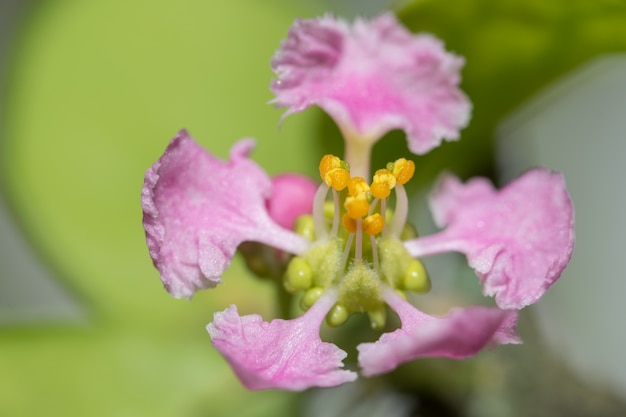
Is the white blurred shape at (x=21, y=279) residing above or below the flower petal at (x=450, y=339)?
above

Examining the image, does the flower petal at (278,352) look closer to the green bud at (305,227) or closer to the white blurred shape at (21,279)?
the green bud at (305,227)

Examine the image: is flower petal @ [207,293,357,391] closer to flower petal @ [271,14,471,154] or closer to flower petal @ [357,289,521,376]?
flower petal @ [357,289,521,376]

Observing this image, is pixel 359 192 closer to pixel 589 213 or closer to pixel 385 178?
pixel 385 178

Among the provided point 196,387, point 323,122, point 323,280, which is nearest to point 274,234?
point 323,280

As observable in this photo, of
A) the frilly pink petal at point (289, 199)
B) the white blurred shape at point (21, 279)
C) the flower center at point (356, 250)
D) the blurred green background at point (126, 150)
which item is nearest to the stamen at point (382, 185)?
the flower center at point (356, 250)

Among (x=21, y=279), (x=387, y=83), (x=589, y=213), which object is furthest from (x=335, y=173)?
(x=21, y=279)

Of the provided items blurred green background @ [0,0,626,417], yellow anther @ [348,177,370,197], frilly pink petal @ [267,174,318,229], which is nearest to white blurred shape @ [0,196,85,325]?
blurred green background @ [0,0,626,417]

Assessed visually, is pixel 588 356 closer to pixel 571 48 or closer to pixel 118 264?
pixel 571 48
